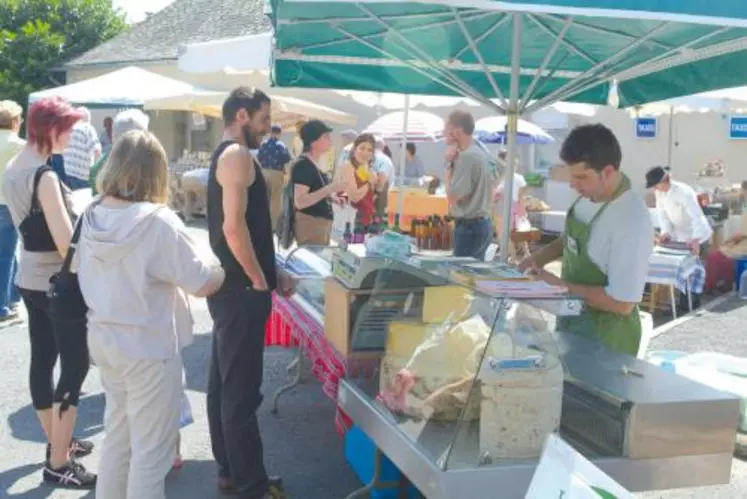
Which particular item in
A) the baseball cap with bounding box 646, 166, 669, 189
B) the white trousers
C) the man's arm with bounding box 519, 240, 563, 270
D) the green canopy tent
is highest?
the green canopy tent

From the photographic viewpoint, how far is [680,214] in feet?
29.2

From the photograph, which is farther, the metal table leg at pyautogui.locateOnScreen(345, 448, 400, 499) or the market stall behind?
the metal table leg at pyautogui.locateOnScreen(345, 448, 400, 499)

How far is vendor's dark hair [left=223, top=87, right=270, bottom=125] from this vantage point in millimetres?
3588

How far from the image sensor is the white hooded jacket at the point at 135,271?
117 inches

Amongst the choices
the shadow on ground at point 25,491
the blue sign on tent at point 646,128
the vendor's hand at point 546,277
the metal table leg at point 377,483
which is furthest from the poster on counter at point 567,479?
the blue sign on tent at point 646,128

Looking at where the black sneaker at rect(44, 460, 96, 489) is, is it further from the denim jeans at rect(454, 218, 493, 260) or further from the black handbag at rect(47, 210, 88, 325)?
the denim jeans at rect(454, 218, 493, 260)

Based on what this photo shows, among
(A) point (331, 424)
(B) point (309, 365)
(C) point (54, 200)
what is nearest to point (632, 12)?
(C) point (54, 200)

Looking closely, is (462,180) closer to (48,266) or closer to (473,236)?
(473,236)

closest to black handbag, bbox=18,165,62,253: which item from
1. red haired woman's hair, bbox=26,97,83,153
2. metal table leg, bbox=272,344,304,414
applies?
red haired woman's hair, bbox=26,97,83,153

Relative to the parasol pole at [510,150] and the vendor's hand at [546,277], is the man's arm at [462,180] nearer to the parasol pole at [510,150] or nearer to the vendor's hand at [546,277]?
the parasol pole at [510,150]

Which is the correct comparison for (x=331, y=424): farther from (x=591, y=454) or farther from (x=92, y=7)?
(x=92, y=7)

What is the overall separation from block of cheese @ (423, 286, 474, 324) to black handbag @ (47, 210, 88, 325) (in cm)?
146

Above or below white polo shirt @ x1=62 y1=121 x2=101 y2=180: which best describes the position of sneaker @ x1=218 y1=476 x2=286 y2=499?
below

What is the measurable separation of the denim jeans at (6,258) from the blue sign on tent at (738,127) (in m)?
12.2
